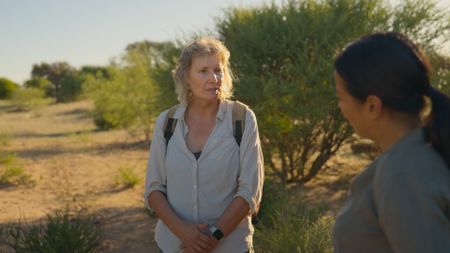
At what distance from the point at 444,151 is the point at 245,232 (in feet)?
5.59

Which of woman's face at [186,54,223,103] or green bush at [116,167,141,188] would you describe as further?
green bush at [116,167,141,188]

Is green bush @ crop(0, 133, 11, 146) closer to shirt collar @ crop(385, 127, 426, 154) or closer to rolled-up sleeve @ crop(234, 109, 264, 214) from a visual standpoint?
rolled-up sleeve @ crop(234, 109, 264, 214)

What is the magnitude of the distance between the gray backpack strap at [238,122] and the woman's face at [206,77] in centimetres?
17

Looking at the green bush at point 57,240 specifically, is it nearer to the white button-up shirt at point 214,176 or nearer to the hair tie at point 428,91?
the white button-up shirt at point 214,176

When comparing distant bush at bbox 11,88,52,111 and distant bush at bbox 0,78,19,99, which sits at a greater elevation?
distant bush at bbox 0,78,19,99

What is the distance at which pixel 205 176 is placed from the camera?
2.97m

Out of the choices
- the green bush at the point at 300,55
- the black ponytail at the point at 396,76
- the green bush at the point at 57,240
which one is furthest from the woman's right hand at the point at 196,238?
the green bush at the point at 300,55

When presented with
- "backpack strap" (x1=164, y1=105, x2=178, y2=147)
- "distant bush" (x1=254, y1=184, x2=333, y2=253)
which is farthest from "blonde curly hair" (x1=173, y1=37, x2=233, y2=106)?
"distant bush" (x1=254, y1=184, x2=333, y2=253)

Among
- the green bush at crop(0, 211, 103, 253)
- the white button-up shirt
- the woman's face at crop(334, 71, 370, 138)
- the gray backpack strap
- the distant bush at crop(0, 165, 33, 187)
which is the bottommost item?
the distant bush at crop(0, 165, 33, 187)

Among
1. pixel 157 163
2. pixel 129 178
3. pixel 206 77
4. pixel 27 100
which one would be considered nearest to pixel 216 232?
pixel 157 163

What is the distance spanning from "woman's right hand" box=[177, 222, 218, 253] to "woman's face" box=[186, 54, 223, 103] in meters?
0.71

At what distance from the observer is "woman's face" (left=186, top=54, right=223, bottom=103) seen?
3.16 m

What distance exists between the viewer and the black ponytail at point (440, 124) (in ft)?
5.01

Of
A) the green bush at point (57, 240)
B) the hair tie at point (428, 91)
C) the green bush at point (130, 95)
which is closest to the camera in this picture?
the hair tie at point (428, 91)
